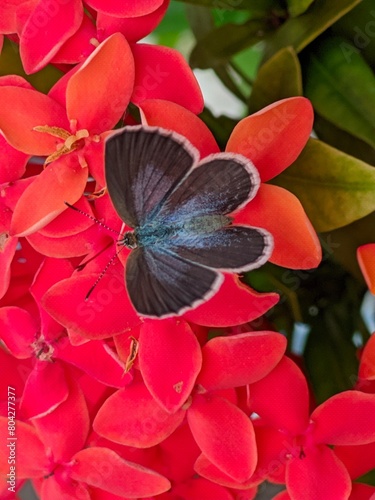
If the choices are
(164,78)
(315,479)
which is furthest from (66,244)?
(315,479)

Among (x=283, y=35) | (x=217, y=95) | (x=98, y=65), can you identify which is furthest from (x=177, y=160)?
(x=217, y=95)

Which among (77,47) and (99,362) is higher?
(77,47)

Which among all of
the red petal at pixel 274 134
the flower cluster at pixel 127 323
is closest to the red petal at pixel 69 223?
the flower cluster at pixel 127 323

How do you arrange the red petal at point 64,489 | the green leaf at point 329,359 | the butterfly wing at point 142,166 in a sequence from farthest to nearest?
the green leaf at point 329,359 < the red petal at point 64,489 < the butterfly wing at point 142,166

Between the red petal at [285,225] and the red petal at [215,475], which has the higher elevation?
the red petal at [285,225]

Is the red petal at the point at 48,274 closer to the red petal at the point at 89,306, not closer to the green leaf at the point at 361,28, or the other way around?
the red petal at the point at 89,306

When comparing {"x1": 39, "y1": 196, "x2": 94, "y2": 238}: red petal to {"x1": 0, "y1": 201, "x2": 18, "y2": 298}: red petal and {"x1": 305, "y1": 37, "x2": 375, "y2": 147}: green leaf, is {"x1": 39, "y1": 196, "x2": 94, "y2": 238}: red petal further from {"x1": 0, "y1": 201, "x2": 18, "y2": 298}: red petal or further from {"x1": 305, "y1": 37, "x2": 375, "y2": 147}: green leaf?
{"x1": 305, "y1": 37, "x2": 375, "y2": 147}: green leaf

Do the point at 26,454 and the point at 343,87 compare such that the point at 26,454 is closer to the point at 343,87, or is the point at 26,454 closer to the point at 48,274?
the point at 48,274
